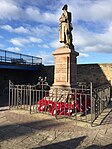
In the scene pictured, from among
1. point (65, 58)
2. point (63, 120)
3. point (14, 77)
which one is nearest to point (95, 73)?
point (14, 77)

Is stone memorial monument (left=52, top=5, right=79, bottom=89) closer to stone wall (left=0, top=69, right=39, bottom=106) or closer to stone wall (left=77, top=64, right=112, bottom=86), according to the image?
stone wall (left=77, top=64, right=112, bottom=86)

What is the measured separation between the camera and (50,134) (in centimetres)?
527

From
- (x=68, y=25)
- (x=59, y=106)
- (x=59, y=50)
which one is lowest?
(x=59, y=106)

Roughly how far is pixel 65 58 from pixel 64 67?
397 mm

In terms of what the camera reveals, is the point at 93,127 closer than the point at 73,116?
Yes

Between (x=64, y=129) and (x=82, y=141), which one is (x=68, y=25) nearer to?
(x=64, y=129)

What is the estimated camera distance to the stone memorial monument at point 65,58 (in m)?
8.76

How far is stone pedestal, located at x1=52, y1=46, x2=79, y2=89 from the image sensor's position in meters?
8.73

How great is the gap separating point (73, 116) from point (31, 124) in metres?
1.73

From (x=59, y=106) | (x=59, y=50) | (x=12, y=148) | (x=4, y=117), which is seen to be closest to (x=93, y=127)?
(x=59, y=106)

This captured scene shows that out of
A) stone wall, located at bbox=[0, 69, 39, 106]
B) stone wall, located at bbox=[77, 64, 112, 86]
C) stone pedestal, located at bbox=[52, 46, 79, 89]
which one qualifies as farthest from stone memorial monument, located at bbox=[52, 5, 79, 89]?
stone wall, located at bbox=[0, 69, 39, 106]

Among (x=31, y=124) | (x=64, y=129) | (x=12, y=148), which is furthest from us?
(x=31, y=124)

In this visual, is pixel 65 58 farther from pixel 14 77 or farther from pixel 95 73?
pixel 14 77

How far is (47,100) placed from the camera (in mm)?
8266
